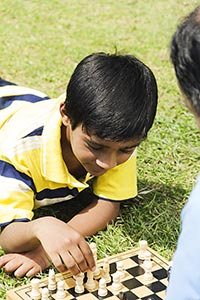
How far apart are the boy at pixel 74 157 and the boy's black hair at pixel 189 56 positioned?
0.64 meters

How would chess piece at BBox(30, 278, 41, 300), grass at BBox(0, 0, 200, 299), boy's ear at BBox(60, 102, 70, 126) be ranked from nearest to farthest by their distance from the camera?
chess piece at BBox(30, 278, 41, 300), boy's ear at BBox(60, 102, 70, 126), grass at BBox(0, 0, 200, 299)

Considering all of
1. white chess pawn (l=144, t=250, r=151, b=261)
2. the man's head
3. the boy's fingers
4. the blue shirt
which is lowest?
white chess pawn (l=144, t=250, r=151, b=261)

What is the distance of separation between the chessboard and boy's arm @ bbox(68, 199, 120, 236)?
182mm

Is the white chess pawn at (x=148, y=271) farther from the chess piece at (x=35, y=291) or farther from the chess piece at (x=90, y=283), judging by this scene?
the chess piece at (x=35, y=291)

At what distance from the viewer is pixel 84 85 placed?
240 centimetres

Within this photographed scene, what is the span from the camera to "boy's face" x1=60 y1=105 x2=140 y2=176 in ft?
7.73

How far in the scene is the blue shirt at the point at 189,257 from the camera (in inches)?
62.6

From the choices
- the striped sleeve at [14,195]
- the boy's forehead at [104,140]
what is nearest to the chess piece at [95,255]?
the striped sleeve at [14,195]

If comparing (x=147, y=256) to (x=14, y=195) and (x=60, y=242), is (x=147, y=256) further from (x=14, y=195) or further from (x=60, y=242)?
(x=14, y=195)

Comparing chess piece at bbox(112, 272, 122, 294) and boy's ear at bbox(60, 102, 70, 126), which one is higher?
boy's ear at bbox(60, 102, 70, 126)

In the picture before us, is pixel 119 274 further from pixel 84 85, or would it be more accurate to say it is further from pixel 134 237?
pixel 84 85

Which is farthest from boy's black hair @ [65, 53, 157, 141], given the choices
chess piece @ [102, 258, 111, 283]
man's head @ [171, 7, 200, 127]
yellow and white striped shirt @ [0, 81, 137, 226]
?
man's head @ [171, 7, 200, 127]

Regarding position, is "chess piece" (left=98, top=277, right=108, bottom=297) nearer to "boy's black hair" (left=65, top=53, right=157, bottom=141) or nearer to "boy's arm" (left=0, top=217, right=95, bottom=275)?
"boy's arm" (left=0, top=217, right=95, bottom=275)

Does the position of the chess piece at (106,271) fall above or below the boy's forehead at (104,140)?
below
